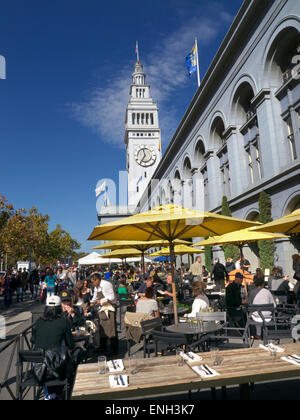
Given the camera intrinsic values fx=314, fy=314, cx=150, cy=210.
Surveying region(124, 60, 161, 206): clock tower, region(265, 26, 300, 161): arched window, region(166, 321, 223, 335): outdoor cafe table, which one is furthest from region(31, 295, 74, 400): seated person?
region(124, 60, 161, 206): clock tower

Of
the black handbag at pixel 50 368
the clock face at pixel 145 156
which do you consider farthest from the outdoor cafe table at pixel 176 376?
the clock face at pixel 145 156

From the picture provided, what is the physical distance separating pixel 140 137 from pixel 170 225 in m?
95.7

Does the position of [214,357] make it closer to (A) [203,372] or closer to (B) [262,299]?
(A) [203,372]

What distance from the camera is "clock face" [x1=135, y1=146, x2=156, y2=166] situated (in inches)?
3775

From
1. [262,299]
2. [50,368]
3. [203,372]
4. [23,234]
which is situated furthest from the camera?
[23,234]

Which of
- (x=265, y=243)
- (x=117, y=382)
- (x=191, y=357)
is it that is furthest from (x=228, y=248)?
(x=117, y=382)

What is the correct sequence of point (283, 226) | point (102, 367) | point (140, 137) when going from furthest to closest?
point (140, 137) → point (283, 226) → point (102, 367)

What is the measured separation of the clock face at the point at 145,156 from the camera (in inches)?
3775

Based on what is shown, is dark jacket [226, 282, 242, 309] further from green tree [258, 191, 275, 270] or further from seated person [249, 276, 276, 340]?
green tree [258, 191, 275, 270]

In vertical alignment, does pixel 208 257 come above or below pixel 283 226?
above

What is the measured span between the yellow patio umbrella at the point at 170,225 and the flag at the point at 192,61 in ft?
90.4

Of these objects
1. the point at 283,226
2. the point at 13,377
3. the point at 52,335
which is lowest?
the point at 13,377

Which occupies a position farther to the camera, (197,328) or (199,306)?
(199,306)

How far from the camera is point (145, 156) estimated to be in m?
97.1
